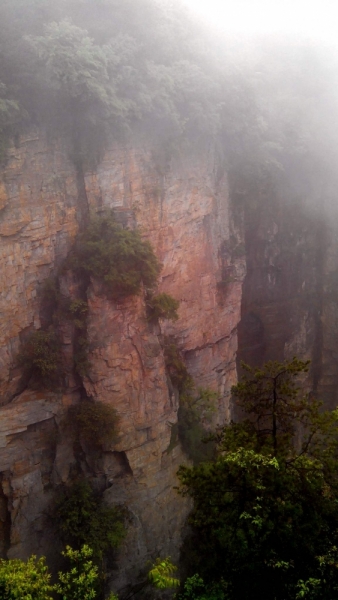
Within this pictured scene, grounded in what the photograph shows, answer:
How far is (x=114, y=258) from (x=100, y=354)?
2.26m

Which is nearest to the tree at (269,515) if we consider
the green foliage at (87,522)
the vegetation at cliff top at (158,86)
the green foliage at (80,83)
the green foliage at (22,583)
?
the green foliage at (22,583)

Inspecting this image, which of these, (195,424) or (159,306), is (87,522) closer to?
(195,424)

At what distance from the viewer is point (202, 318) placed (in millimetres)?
16641

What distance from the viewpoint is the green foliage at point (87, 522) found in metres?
12.8

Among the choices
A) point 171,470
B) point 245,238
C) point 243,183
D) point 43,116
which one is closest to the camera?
point 43,116

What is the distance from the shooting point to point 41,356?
1284 cm

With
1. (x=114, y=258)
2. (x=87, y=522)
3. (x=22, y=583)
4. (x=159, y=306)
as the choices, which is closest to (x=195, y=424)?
(x=159, y=306)

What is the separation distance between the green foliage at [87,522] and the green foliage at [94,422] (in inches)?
45.3

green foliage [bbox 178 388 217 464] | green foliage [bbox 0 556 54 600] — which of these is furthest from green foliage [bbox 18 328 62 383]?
green foliage [bbox 0 556 54 600]

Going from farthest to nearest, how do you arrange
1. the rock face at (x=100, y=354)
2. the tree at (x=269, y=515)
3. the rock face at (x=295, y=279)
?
the rock face at (x=295, y=279) < the rock face at (x=100, y=354) < the tree at (x=269, y=515)

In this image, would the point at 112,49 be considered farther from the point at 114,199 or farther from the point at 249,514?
the point at 249,514

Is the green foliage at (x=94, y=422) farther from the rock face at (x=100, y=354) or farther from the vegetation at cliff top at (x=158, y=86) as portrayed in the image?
the vegetation at cliff top at (x=158, y=86)

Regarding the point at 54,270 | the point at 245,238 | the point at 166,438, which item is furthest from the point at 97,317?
the point at 245,238

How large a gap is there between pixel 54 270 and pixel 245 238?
7.76 meters
